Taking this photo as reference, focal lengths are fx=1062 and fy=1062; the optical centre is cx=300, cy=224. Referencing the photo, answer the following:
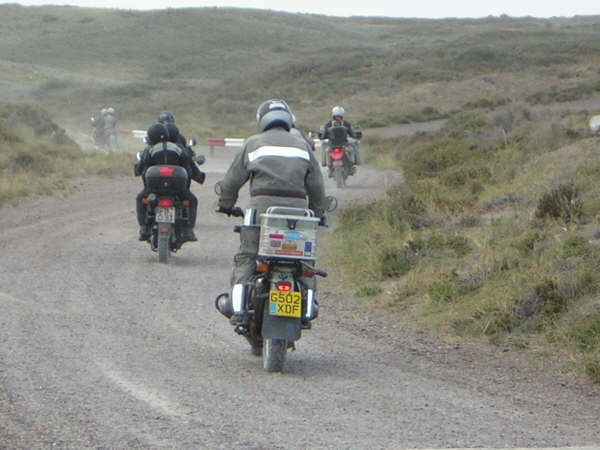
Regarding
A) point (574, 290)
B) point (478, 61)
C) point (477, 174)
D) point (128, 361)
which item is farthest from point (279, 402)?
point (478, 61)

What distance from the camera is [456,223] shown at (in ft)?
45.4

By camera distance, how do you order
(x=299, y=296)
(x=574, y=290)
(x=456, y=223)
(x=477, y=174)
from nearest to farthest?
1. (x=299, y=296)
2. (x=574, y=290)
3. (x=456, y=223)
4. (x=477, y=174)

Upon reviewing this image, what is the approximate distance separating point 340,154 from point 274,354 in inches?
667

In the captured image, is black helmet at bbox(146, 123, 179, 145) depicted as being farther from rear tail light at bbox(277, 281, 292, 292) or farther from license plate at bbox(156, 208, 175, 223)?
rear tail light at bbox(277, 281, 292, 292)

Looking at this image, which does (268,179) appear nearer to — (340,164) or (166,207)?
(166,207)

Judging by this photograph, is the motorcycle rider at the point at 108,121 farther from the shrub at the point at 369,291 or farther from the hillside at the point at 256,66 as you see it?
the shrub at the point at 369,291

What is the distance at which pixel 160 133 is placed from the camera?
13.7 m

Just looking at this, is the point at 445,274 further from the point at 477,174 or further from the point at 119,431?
the point at 477,174

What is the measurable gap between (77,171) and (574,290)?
17.9 metres

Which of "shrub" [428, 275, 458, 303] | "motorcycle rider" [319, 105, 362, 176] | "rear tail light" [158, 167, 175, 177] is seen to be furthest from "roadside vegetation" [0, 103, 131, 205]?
"shrub" [428, 275, 458, 303]

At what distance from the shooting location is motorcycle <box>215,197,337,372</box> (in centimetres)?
737

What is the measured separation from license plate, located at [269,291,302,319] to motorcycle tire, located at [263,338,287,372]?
213 mm

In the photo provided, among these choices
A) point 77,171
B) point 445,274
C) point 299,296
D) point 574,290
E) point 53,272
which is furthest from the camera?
point 77,171

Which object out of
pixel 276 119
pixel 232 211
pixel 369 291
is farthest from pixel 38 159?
pixel 276 119
